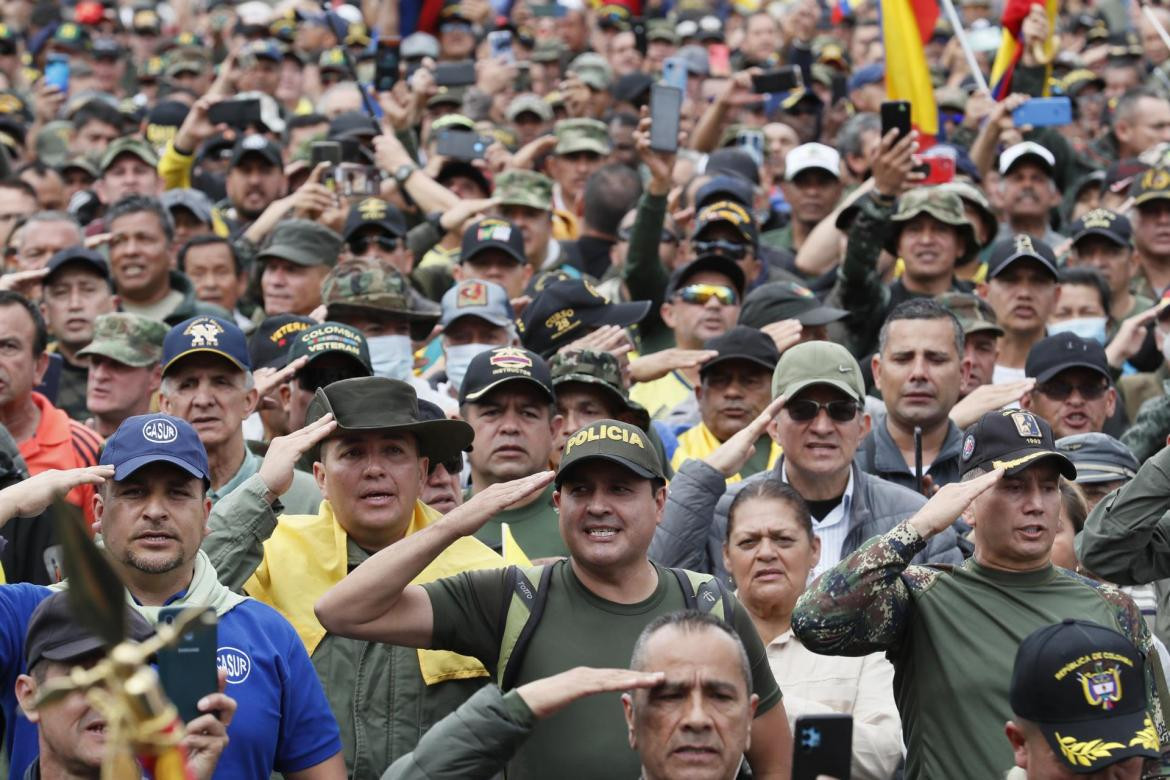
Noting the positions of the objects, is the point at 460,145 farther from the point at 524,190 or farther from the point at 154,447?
the point at 154,447

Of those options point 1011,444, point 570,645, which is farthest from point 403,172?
point 570,645

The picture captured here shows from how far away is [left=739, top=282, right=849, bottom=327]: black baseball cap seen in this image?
9.21 metres

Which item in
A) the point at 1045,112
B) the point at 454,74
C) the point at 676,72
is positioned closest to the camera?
the point at 1045,112

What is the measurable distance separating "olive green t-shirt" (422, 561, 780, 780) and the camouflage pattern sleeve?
0.62 feet

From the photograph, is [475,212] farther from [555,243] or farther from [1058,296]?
[1058,296]

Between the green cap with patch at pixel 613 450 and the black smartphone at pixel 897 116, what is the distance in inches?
194

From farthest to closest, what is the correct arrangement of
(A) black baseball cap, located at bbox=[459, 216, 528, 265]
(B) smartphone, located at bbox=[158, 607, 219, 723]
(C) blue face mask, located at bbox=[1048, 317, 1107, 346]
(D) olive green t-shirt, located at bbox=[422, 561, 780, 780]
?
(A) black baseball cap, located at bbox=[459, 216, 528, 265] → (C) blue face mask, located at bbox=[1048, 317, 1107, 346] → (D) olive green t-shirt, located at bbox=[422, 561, 780, 780] → (B) smartphone, located at bbox=[158, 607, 219, 723]

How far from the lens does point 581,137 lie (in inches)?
529

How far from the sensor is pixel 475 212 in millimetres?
11727

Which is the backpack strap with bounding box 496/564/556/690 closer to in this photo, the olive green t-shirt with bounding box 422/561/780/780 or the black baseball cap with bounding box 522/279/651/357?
the olive green t-shirt with bounding box 422/561/780/780

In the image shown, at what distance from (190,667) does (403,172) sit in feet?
28.4

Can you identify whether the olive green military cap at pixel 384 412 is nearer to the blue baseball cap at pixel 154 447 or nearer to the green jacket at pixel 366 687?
the green jacket at pixel 366 687

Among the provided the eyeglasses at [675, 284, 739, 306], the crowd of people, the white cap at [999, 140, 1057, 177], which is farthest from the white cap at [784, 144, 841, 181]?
the eyeglasses at [675, 284, 739, 306]

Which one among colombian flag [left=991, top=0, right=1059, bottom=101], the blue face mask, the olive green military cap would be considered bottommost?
→ the olive green military cap
